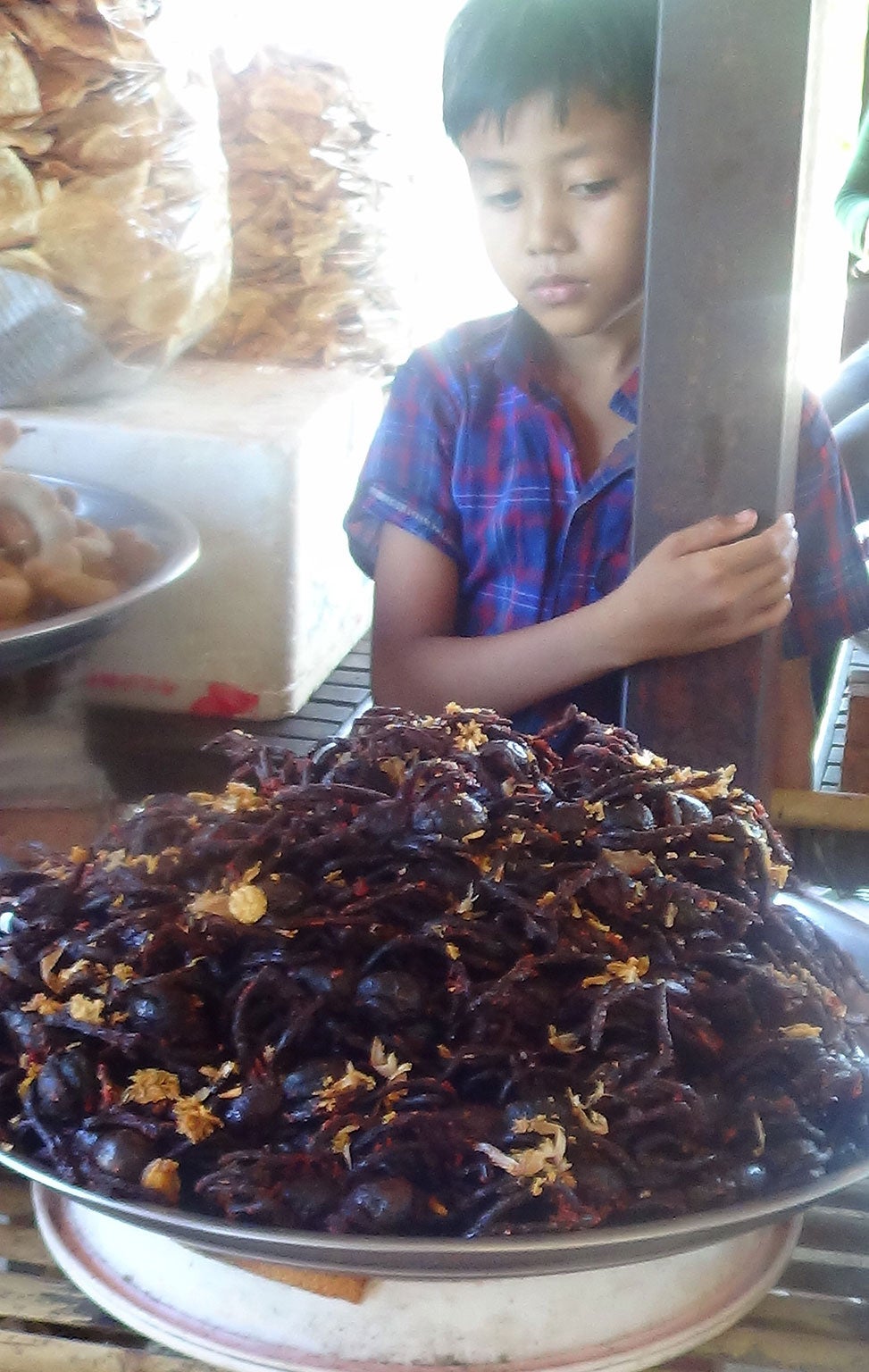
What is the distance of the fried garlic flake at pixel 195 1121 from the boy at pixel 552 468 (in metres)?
0.38

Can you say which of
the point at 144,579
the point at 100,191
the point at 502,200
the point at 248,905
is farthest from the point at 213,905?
the point at 100,191

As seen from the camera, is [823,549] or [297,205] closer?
[823,549]

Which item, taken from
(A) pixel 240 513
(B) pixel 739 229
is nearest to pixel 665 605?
(B) pixel 739 229

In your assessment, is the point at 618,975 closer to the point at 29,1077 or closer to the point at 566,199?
the point at 29,1077

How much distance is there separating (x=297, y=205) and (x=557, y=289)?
1.33ft

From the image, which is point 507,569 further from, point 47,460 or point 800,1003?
point 800,1003

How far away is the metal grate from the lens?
459mm

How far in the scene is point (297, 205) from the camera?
1188mm

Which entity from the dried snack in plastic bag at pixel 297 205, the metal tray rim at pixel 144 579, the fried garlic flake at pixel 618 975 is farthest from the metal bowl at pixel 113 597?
the fried garlic flake at pixel 618 975

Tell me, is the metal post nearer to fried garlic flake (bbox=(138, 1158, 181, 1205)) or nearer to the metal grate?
the metal grate

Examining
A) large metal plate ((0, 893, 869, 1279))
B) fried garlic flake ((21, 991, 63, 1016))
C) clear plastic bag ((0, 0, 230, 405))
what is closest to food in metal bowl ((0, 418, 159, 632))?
clear plastic bag ((0, 0, 230, 405))

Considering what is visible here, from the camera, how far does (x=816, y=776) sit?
1.15 m

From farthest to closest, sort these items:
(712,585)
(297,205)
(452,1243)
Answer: (297,205), (712,585), (452,1243)

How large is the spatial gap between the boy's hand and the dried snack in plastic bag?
1.84ft
